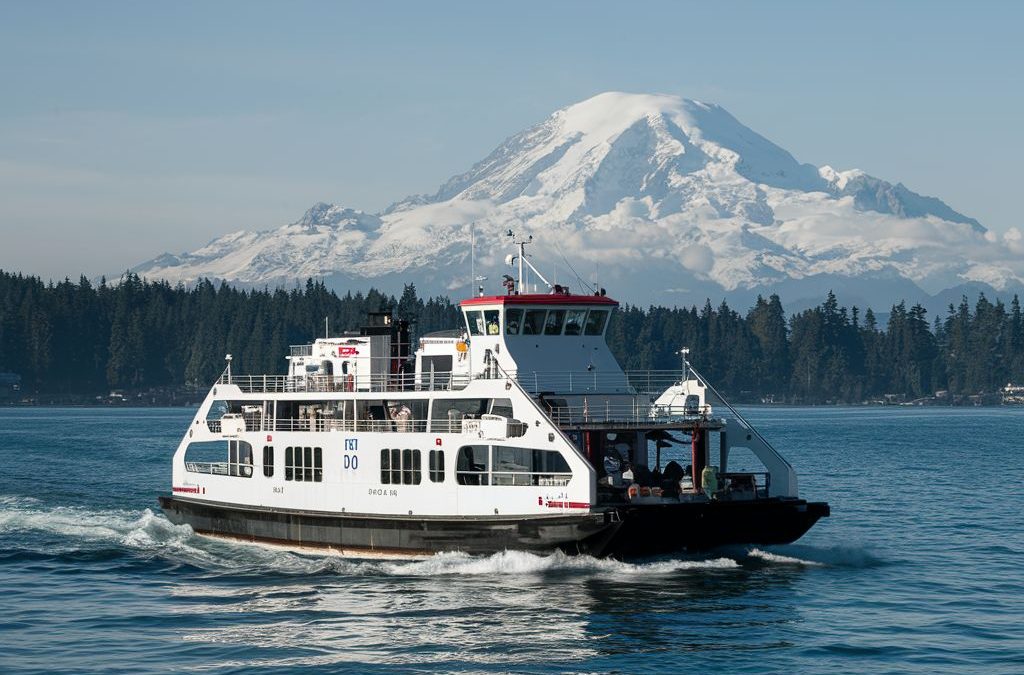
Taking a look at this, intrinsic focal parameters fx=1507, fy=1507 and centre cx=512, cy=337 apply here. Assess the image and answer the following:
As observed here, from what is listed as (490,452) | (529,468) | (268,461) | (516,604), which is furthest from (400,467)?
(516,604)

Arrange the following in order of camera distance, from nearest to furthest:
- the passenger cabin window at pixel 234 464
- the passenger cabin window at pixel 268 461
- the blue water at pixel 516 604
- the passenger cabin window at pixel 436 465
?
the blue water at pixel 516 604 < the passenger cabin window at pixel 436 465 < the passenger cabin window at pixel 268 461 < the passenger cabin window at pixel 234 464

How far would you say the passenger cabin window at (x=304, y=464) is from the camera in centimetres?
3931

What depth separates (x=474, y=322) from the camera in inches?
1553

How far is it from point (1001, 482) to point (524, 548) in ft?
111

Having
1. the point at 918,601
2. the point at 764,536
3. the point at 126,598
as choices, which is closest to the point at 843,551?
the point at 764,536

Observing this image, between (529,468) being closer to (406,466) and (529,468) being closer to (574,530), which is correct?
(574,530)

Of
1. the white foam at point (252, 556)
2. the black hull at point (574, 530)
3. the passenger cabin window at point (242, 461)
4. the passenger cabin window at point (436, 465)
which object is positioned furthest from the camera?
the passenger cabin window at point (242, 461)

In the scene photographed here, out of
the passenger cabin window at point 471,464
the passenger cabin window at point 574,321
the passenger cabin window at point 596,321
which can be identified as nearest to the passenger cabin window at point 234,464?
the passenger cabin window at point 471,464

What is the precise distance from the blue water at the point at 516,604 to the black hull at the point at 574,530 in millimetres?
469

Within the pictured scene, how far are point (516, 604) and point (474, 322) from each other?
9.95 meters

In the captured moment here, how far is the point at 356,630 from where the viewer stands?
30.0 m

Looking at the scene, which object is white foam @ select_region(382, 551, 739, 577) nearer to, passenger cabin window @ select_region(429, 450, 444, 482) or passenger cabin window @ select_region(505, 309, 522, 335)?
passenger cabin window @ select_region(429, 450, 444, 482)

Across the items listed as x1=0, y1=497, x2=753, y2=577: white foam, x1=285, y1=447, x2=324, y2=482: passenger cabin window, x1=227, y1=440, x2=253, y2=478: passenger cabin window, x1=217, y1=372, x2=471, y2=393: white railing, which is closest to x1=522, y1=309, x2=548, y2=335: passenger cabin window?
x1=217, y1=372, x2=471, y2=393: white railing

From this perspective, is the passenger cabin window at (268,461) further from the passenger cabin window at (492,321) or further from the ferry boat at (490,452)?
the passenger cabin window at (492,321)
